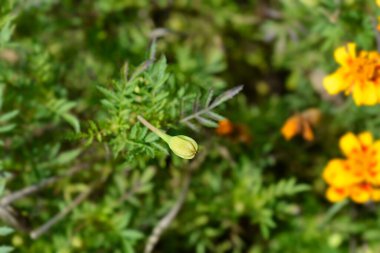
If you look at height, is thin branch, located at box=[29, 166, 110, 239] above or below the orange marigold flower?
below

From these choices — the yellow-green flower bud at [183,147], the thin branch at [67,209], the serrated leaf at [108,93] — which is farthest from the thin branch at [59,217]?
the yellow-green flower bud at [183,147]

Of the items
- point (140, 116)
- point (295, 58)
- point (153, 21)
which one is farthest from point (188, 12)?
point (140, 116)

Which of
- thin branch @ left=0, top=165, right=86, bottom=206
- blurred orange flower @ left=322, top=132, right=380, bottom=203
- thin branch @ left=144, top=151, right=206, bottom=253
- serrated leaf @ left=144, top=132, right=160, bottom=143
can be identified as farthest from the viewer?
thin branch @ left=144, top=151, right=206, bottom=253

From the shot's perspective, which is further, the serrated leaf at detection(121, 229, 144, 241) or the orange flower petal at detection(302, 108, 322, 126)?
the orange flower petal at detection(302, 108, 322, 126)

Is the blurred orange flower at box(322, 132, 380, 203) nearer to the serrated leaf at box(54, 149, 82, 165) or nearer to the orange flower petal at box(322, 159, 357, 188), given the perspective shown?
the orange flower petal at box(322, 159, 357, 188)

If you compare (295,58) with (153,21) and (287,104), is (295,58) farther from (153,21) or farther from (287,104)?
(153,21)

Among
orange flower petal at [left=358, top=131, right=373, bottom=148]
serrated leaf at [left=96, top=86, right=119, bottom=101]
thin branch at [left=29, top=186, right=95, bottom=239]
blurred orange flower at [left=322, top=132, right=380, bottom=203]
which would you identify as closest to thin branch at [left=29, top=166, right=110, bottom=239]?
thin branch at [left=29, top=186, right=95, bottom=239]

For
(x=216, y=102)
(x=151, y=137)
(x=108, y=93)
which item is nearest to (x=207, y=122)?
(x=216, y=102)

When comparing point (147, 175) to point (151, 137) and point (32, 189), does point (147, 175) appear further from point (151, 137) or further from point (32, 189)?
point (151, 137)
